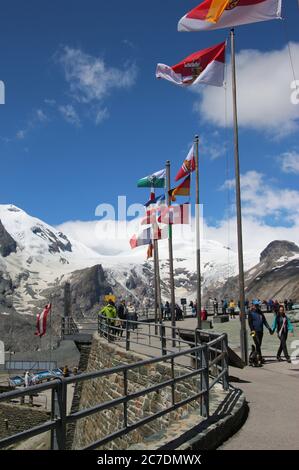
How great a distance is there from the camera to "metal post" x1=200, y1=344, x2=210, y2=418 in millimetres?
6695

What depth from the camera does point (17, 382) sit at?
3922 centimetres

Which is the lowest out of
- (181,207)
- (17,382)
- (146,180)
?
(17,382)

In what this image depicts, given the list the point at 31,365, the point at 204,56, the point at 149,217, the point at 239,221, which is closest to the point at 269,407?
the point at 239,221

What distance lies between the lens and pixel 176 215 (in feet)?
73.9

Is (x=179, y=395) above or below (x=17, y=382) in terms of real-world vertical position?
above

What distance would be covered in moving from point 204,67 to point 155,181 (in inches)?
406

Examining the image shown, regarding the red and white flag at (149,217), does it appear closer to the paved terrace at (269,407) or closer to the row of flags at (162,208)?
the row of flags at (162,208)

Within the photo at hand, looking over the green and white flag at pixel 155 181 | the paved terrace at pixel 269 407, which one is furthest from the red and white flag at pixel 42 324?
the paved terrace at pixel 269 407

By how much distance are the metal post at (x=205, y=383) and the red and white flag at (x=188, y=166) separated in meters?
15.2

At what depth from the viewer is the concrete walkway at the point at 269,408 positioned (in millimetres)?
6188

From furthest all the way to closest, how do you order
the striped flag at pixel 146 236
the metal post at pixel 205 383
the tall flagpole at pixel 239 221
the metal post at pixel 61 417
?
the striped flag at pixel 146 236, the tall flagpole at pixel 239 221, the metal post at pixel 205 383, the metal post at pixel 61 417

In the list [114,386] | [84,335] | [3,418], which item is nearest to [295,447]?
[114,386]

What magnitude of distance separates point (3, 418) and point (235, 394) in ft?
66.6
